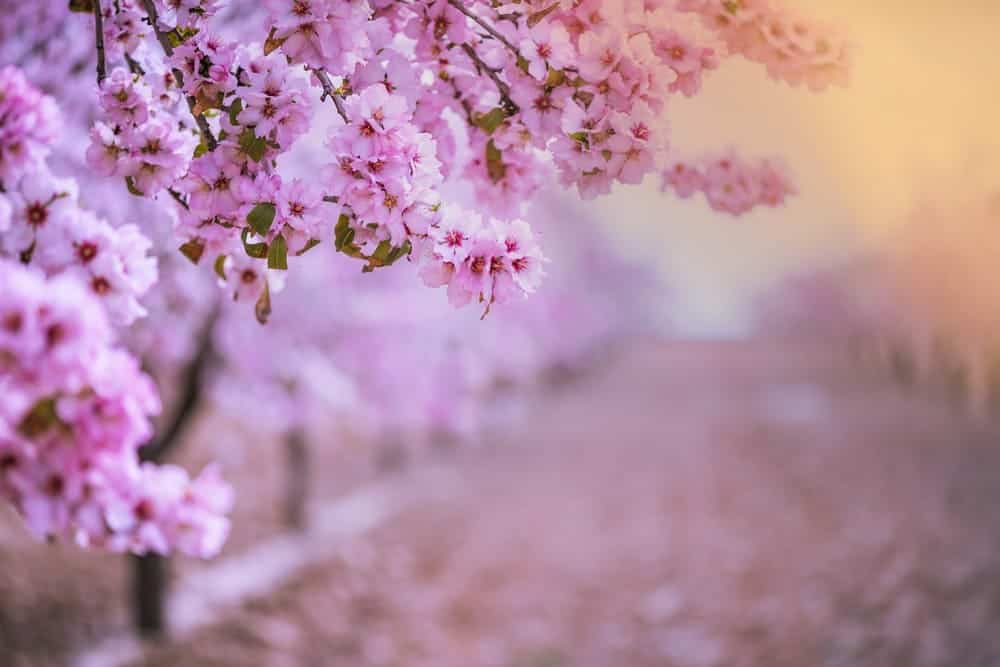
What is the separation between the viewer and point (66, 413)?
1.52m

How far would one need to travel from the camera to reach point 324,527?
963 centimetres

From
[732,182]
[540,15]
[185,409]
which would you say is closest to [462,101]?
[540,15]

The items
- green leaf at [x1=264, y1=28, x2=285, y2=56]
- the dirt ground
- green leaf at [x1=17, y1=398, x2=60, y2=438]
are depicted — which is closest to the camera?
green leaf at [x1=17, y1=398, x2=60, y2=438]

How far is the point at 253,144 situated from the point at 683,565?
684 centimetres

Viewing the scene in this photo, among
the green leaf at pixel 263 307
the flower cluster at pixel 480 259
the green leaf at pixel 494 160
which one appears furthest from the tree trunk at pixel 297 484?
the flower cluster at pixel 480 259

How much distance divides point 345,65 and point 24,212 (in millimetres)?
746

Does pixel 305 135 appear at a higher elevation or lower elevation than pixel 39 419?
higher

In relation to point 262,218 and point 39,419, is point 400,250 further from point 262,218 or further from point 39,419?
point 39,419

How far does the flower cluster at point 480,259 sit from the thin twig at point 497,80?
0.38 metres

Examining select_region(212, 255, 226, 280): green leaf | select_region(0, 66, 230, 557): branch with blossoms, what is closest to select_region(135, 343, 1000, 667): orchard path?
select_region(0, 66, 230, 557): branch with blossoms

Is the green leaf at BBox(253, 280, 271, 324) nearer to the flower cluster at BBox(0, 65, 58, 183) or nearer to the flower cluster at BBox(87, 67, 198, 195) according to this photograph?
the flower cluster at BBox(87, 67, 198, 195)

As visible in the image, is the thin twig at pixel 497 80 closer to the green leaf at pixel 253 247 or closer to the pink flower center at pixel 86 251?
the green leaf at pixel 253 247

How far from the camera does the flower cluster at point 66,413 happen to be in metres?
1.31

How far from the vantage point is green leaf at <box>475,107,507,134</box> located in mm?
2031
